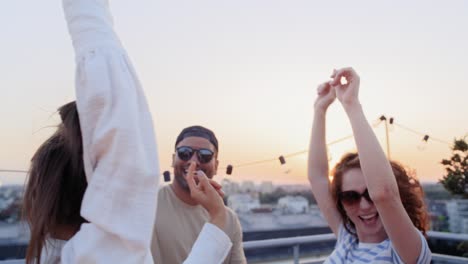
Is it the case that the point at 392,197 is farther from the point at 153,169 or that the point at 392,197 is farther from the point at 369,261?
the point at 153,169

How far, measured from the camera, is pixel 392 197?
1.25 m

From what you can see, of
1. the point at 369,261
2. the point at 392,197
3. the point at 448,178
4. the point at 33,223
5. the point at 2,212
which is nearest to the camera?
the point at 33,223

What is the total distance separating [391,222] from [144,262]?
85cm

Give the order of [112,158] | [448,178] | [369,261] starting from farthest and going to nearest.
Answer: [448,178], [369,261], [112,158]

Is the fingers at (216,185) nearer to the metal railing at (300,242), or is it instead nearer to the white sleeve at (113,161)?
the white sleeve at (113,161)

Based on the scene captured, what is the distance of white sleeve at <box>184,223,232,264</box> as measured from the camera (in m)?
0.90

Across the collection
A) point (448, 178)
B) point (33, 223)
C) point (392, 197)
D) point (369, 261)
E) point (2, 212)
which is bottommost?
point (448, 178)

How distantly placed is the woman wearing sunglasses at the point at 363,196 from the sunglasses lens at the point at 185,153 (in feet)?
2.30

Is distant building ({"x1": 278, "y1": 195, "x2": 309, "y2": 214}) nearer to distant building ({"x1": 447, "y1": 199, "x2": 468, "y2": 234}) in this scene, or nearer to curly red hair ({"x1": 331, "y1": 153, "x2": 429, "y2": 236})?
distant building ({"x1": 447, "y1": 199, "x2": 468, "y2": 234})

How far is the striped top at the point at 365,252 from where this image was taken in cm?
135

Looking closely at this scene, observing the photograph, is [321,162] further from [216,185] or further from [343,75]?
[216,185]

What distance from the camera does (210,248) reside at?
0.91 metres

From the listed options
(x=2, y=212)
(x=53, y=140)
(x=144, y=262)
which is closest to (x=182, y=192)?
(x=2, y=212)

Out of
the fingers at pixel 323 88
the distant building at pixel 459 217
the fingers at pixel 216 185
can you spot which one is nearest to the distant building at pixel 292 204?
the distant building at pixel 459 217
